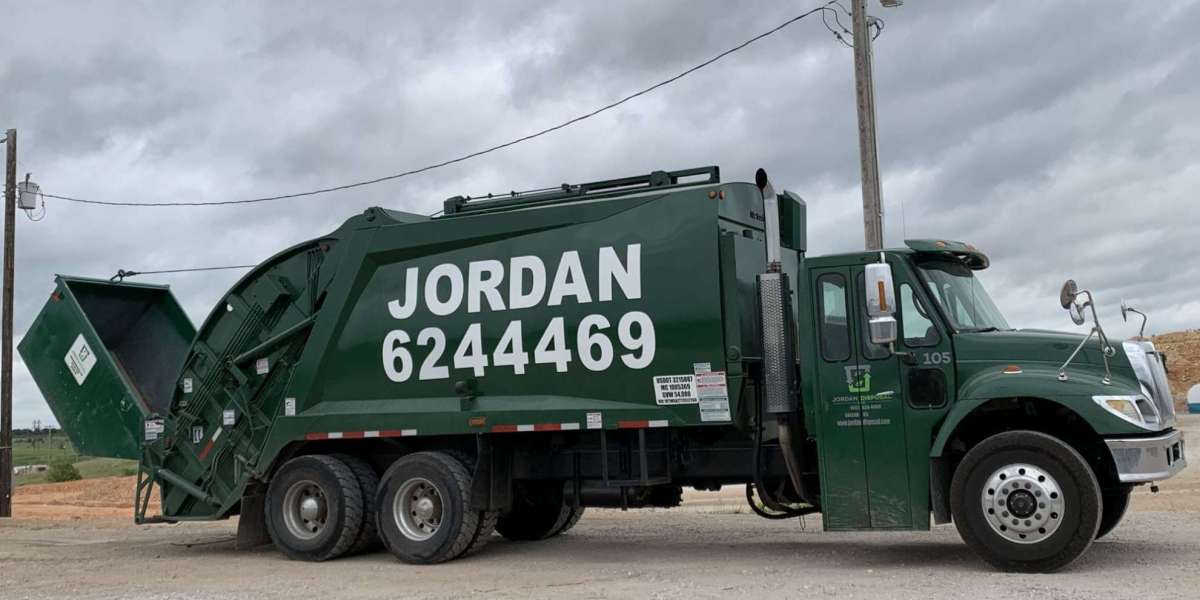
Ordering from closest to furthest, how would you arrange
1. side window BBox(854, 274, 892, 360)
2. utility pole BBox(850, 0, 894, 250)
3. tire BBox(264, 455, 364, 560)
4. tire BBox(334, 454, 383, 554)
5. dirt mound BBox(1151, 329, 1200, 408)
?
side window BBox(854, 274, 892, 360) < tire BBox(264, 455, 364, 560) < tire BBox(334, 454, 383, 554) < utility pole BBox(850, 0, 894, 250) < dirt mound BBox(1151, 329, 1200, 408)

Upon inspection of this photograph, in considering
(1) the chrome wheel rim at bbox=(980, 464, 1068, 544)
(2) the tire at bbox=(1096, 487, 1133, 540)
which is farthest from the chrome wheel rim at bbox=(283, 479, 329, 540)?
(2) the tire at bbox=(1096, 487, 1133, 540)

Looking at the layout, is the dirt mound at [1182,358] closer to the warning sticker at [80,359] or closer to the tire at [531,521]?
the tire at [531,521]

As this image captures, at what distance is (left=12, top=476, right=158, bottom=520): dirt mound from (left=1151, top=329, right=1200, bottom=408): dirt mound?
39.3m

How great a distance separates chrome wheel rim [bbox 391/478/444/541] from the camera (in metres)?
11.4

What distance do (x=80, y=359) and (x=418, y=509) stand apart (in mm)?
5027

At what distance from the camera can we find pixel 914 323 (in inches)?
382

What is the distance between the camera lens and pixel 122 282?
1443 centimetres

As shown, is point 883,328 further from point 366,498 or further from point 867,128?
point 867,128

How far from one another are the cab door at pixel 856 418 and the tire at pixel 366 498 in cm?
467

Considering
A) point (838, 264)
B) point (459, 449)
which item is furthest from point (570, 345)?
point (838, 264)

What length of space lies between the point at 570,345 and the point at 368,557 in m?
3.38

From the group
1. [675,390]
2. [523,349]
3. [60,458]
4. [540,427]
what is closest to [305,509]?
[540,427]

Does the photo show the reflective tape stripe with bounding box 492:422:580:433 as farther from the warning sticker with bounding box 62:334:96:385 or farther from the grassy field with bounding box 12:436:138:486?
the grassy field with bounding box 12:436:138:486

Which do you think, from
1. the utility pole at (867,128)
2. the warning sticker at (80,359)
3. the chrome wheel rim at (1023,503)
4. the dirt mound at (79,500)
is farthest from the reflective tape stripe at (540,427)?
the dirt mound at (79,500)
